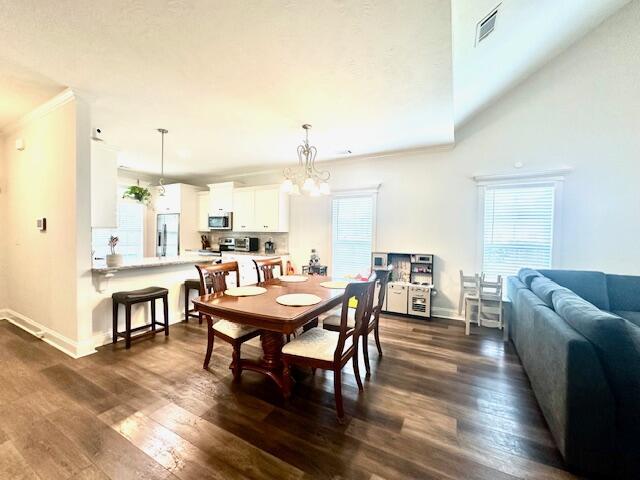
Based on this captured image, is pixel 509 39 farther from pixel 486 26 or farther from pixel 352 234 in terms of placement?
pixel 352 234

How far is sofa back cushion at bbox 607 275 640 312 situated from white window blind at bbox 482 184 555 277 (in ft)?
2.04

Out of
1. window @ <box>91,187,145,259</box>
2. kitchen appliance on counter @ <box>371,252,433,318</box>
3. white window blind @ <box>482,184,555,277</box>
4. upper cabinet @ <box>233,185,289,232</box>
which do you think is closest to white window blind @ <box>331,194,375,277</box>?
kitchen appliance on counter @ <box>371,252,433,318</box>

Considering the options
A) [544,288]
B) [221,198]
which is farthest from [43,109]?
[544,288]

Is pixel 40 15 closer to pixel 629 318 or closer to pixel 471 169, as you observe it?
pixel 471 169

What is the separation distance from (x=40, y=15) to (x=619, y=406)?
13.4ft

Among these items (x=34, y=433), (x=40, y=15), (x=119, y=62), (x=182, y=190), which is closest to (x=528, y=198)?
(x=119, y=62)

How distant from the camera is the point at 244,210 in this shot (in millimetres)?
5660

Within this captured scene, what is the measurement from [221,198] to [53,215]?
3.17 metres

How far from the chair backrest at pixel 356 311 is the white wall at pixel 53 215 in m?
2.77

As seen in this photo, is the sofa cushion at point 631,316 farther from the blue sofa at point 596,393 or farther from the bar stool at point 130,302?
the bar stool at point 130,302

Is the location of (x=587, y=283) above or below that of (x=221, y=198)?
below

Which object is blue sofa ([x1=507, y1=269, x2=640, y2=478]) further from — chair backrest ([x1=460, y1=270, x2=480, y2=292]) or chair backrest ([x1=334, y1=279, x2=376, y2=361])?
chair backrest ([x1=460, y1=270, x2=480, y2=292])

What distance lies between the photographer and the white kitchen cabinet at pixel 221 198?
5.84 m

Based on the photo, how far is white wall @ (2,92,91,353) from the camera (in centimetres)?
272
